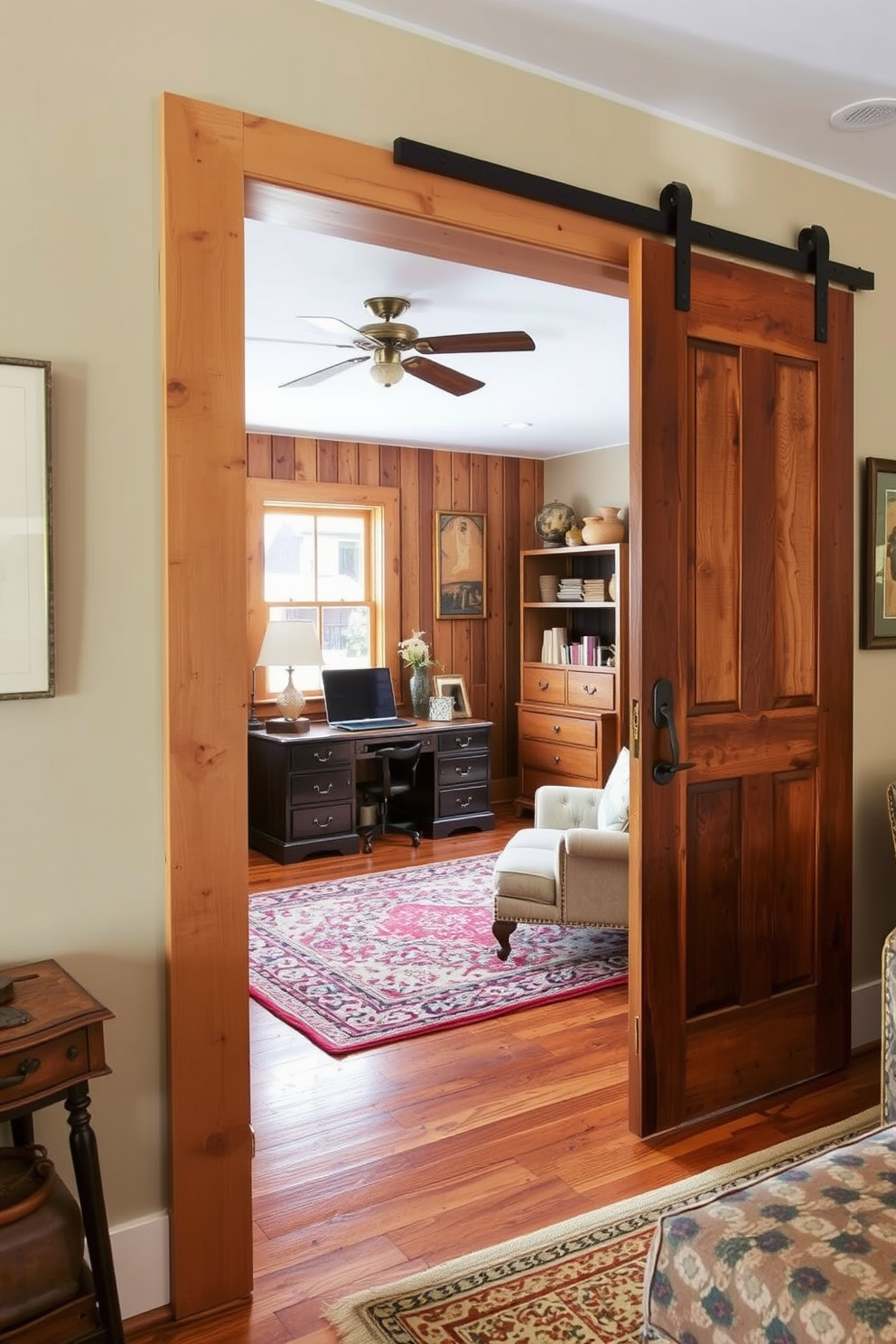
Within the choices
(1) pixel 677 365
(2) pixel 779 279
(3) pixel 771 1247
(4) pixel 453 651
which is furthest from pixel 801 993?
(4) pixel 453 651

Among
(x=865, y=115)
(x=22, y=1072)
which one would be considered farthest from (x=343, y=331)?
(x=22, y=1072)

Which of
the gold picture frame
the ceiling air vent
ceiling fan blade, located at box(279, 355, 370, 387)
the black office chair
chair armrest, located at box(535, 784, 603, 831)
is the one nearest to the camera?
the ceiling air vent

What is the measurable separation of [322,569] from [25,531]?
5006 mm

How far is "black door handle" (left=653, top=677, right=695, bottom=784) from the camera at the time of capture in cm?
262

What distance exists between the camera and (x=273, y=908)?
4.99 metres

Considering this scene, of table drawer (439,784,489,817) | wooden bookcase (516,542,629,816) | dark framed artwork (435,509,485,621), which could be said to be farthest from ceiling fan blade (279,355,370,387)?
table drawer (439,784,489,817)

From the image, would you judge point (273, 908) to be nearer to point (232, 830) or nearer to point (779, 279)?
Result: point (232, 830)

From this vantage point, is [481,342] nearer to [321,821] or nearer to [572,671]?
[321,821]

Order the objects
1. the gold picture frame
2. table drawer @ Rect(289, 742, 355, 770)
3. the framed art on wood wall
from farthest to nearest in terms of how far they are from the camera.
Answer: the gold picture frame < table drawer @ Rect(289, 742, 355, 770) < the framed art on wood wall

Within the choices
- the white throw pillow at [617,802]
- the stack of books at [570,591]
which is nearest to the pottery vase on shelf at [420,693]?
the stack of books at [570,591]

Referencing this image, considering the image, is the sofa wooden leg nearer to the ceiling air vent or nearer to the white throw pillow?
the white throw pillow

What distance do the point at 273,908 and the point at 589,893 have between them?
169 cm

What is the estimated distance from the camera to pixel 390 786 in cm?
630

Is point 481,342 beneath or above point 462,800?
above
